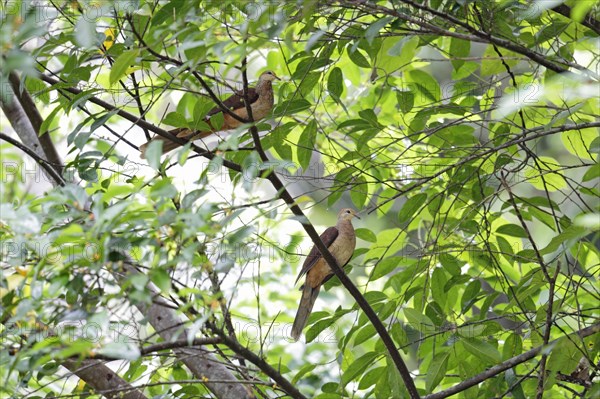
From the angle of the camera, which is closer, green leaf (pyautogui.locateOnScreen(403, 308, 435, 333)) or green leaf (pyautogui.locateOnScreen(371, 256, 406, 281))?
green leaf (pyautogui.locateOnScreen(403, 308, 435, 333))

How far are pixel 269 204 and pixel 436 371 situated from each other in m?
0.93

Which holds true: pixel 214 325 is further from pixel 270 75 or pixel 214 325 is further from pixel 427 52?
pixel 427 52

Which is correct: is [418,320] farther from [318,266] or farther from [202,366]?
[318,266]

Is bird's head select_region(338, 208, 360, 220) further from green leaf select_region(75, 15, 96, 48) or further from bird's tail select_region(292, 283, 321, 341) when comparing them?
green leaf select_region(75, 15, 96, 48)

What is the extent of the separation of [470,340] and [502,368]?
157 millimetres

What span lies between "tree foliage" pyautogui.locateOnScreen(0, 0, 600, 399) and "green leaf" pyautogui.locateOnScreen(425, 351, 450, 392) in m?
0.01

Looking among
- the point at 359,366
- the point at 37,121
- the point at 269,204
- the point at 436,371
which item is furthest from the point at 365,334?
the point at 37,121

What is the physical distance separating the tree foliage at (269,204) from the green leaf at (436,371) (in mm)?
14

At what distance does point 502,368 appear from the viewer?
93.0 inches

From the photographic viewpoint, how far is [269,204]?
2080 mm

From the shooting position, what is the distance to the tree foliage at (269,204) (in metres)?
1.65

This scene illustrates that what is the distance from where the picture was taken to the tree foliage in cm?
165

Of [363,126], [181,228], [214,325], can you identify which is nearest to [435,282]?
[363,126]

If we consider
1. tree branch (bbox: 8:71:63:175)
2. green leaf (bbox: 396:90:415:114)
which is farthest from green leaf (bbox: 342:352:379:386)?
tree branch (bbox: 8:71:63:175)
